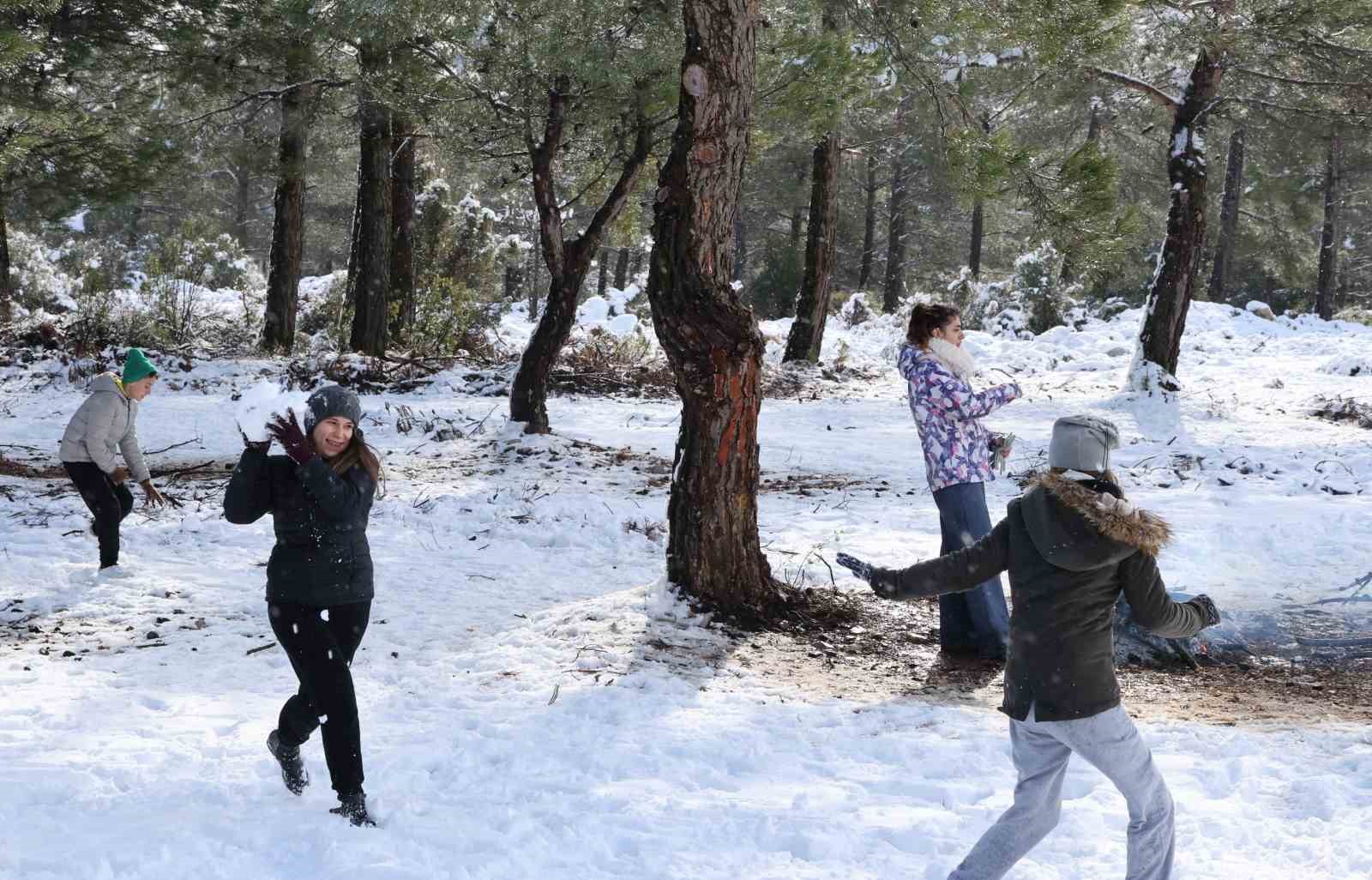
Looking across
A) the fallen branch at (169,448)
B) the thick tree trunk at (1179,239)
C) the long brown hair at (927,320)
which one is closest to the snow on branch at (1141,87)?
the thick tree trunk at (1179,239)

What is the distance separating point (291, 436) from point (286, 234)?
14.2 meters

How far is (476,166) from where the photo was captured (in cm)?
1148

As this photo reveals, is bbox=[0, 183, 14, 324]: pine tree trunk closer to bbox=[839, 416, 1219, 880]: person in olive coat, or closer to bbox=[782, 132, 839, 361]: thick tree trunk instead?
bbox=[782, 132, 839, 361]: thick tree trunk

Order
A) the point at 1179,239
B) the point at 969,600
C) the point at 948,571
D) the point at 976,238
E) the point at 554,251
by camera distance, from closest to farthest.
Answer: the point at 948,571 → the point at 969,600 → the point at 554,251 → the point at 1179,239 → the point at 976,238

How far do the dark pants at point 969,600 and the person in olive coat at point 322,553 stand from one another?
2.78m

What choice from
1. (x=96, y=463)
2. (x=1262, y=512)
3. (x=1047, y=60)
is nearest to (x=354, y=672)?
(x=96, y=463)

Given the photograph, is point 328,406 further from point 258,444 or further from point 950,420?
point 950,420

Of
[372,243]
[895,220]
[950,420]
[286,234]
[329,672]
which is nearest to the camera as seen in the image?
[329,672]

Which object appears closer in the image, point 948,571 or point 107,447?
point 948,571

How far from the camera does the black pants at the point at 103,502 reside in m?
6.43

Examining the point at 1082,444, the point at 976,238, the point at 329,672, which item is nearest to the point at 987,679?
the point at 1082,444

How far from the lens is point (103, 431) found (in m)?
6.38

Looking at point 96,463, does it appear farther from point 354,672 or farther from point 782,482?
point 782,482

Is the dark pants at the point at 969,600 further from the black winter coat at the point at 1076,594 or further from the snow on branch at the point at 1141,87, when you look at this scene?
the snow on branch at the point at 1141,87
